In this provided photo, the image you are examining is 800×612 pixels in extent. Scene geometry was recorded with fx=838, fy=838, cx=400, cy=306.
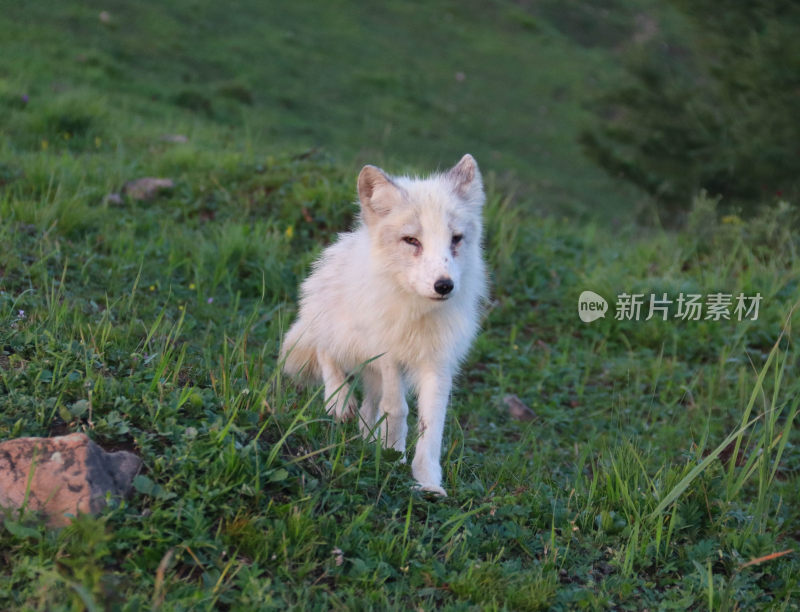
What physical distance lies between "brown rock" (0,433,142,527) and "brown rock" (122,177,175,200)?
479cm

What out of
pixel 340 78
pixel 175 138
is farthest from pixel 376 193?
pixel 340 78

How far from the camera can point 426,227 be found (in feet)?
12.9

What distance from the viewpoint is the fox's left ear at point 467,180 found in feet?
14.3

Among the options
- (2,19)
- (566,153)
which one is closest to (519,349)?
(2,19)

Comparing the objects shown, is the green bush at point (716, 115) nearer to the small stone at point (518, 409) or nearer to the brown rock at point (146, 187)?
the brown rock at point (146, 187)

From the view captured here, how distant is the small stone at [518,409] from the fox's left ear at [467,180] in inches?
69.8

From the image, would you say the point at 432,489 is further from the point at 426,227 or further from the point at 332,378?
the point at 426,227

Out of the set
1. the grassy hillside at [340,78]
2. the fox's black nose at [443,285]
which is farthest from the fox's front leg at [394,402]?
the grassy hillside at [340,78]

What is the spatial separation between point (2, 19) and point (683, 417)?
11784 mm

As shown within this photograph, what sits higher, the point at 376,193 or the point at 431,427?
the point at 376,193

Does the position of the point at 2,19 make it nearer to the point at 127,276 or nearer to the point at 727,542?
the point at 127,276

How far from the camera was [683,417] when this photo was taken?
5660 mm

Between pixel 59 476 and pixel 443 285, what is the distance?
1.75 meters

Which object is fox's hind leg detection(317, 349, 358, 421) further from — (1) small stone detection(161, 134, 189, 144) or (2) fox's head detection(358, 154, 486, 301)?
(1) small stone detection(161, 134, 189, 144)
